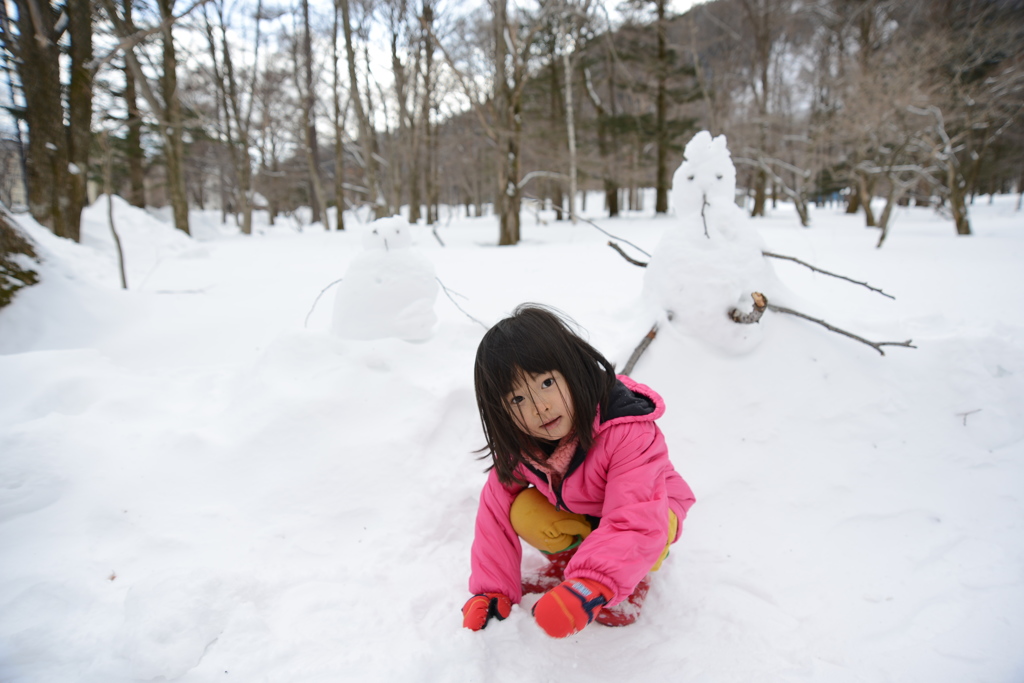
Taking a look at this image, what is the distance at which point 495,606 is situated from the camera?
A: 1.36m

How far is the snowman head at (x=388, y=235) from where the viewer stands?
7.87 ft

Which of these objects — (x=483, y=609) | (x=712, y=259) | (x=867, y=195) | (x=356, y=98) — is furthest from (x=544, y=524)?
(x=356, y=98)

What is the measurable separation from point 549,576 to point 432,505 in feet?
1.62

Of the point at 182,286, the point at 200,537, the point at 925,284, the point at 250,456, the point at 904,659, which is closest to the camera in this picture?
the point at 904,659

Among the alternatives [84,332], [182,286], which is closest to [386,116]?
[182,286]

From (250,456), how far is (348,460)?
1.16 feet

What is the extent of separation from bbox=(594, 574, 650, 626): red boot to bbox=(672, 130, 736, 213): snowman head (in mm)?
1806

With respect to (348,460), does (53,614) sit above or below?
below

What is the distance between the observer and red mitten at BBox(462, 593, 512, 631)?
130cm

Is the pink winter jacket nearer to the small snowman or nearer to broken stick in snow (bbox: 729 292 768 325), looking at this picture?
broken stick in snow (bbox: 729 292 768 325)

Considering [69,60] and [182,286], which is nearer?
[182,286]

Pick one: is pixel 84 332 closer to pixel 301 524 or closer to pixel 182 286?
pixel 301 524

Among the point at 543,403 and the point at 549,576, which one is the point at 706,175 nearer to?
the point at 543,403

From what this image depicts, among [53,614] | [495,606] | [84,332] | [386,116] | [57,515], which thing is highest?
[386,116]
